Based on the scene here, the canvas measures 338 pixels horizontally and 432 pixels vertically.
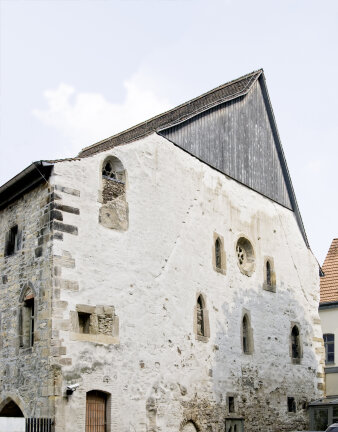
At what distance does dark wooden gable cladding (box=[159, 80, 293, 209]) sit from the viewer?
1827 centimetres

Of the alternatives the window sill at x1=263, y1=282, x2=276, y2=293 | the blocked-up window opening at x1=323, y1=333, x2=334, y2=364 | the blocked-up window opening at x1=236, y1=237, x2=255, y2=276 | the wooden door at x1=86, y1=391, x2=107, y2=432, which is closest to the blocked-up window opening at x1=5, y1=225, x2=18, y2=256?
the wooden door at x1=86, y1=391, x2=107, y2=432

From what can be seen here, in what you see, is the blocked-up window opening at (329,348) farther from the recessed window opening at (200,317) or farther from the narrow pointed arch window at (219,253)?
the recessed window opening at (200,317)

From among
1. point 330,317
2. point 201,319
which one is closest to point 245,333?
point 201,319

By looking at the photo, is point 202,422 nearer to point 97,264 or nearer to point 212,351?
point 212,351

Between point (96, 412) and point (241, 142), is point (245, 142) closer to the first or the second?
point (241, 142)

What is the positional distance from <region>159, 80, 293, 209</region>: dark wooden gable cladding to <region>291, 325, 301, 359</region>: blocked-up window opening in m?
Answer: 4.06

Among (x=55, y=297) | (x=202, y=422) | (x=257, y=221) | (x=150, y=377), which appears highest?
(x=257, y=221)

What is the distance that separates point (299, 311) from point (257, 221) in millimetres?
3287

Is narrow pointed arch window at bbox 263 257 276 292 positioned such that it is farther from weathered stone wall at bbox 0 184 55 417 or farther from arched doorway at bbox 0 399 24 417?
arched doorway at bbox 0 399 24 417

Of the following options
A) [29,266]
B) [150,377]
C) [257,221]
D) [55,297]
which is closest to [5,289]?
[29,266]

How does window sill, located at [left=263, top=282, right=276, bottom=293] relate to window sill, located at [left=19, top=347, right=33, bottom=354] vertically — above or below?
above

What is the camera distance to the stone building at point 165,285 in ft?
44.6

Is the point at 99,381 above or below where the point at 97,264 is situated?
below

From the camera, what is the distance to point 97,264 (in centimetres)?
1427
